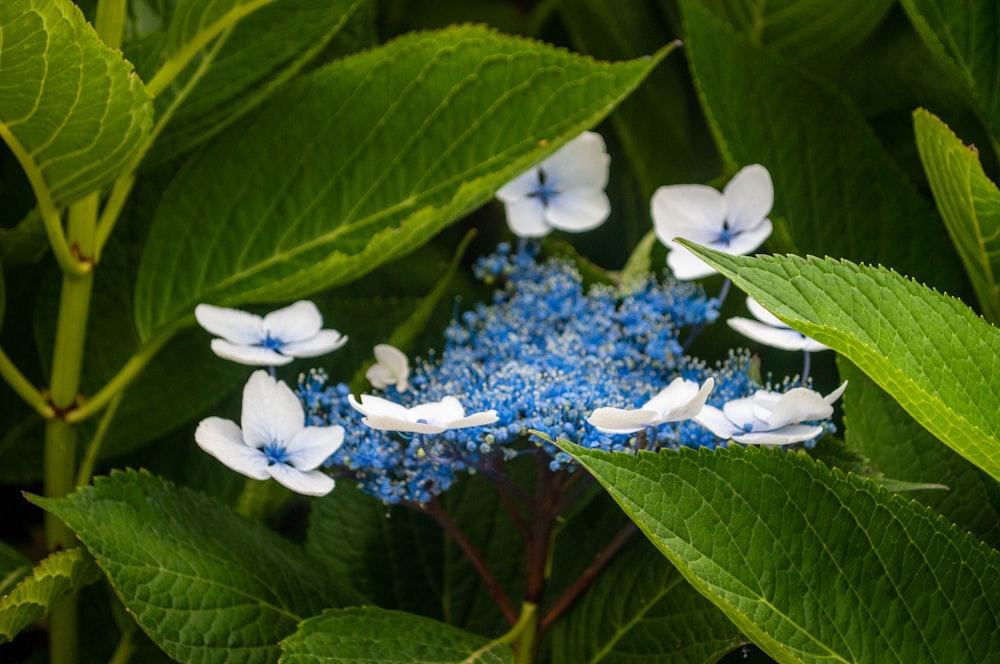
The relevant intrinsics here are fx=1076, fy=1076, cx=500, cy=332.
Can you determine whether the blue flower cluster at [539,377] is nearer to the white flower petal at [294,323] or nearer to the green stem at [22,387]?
the white flower petal at [294,323]

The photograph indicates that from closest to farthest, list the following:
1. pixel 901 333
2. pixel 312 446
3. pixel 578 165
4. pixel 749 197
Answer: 1. pixel 901 333
2. pixel 312 446
3. pixel 749 197
4. pixel 578 165

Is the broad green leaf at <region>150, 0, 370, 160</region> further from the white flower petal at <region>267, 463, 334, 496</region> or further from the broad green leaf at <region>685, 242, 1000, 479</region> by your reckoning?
the broad green leaf at <region>685, 242, 1000, 479</region>

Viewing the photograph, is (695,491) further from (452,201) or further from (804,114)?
(804,114)

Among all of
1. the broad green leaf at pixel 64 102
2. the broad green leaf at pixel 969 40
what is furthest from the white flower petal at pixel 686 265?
the broad green leaf at pixel 64 102

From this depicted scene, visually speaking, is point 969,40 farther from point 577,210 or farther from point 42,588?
point 42,588

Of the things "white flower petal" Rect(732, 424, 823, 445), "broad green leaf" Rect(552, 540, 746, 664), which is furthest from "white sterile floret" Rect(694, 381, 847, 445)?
"broad green leaf" Rect(552, 540, 746, 664)

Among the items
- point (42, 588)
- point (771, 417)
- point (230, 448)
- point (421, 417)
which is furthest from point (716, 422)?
point (42, 588)

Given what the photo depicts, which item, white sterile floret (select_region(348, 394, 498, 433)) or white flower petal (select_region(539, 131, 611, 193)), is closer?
white sterile floret (select_region(348, 394, 498, 433))
